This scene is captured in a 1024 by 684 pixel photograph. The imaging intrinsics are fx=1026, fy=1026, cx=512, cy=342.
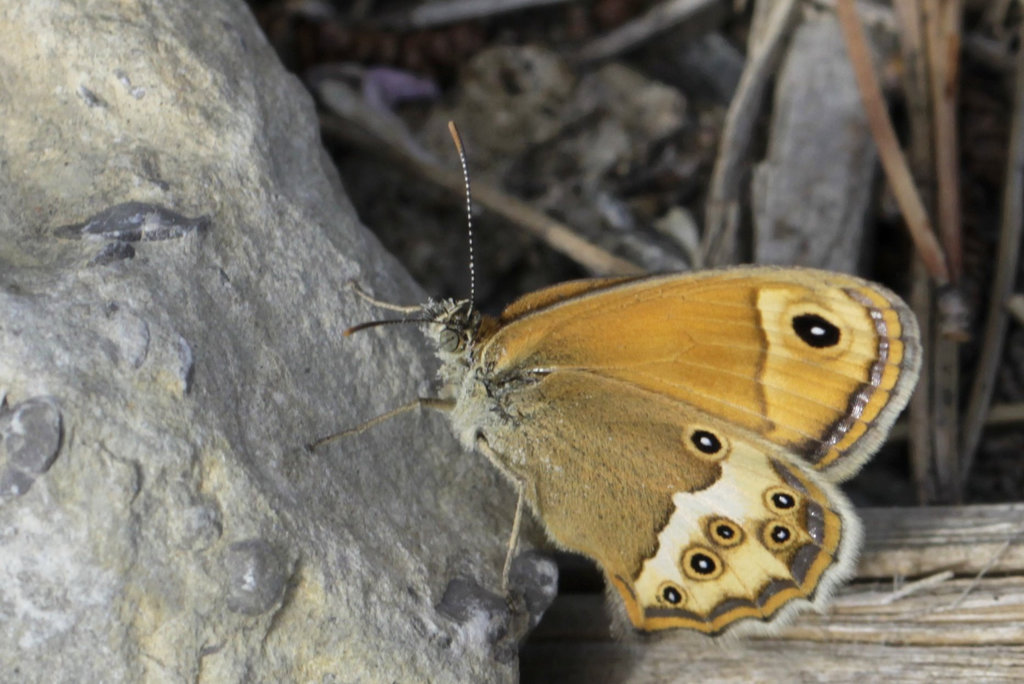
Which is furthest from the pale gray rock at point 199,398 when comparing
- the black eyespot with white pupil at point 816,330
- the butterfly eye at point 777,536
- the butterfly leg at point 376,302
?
the black eyespot with white pupil at point 816,330

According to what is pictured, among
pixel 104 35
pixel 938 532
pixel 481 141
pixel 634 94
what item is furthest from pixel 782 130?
pixel 104 35

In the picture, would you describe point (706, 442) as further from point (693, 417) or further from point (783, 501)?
point (783, 501)

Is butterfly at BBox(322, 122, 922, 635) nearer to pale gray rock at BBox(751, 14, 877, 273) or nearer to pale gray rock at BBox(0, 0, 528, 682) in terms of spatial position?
pale gray rock at BBox(0, 0, 528, 682)

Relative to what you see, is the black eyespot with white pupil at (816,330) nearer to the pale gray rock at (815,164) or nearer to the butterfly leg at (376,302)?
the butterfly leg at (376,302)

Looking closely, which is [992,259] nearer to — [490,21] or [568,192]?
[568,192]

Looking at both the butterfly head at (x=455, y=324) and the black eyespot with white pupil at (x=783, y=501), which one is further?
the butterfly head at (x=455, y=324)

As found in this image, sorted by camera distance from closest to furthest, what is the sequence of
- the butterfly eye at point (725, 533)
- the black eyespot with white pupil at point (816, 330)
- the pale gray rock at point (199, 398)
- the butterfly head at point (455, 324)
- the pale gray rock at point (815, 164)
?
the pale gray rock at point (199, 398)
the black eyespot with white pupil at point (816, 330)
the butterfly eye at point (725, 533)
the butterfly head at point (455, 324)
the pale gray rock at point (815, 164)

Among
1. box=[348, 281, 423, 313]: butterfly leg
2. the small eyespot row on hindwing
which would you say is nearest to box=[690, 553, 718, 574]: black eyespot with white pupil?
the small eyespot row on hindwing

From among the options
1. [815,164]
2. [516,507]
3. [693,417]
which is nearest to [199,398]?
[516,507]
